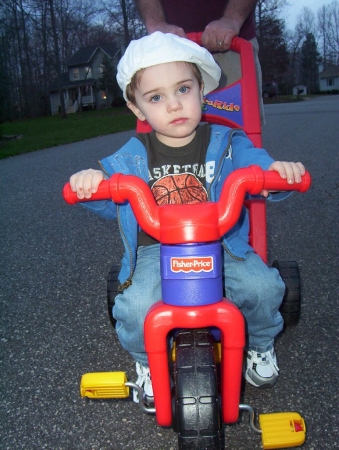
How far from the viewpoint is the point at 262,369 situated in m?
1.99

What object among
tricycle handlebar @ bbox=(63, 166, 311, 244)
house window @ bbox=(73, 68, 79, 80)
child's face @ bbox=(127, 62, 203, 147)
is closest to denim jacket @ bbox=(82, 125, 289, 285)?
child's face @ bbox=(127, 62, 203, 147)

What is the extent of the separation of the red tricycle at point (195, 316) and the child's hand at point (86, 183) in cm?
2

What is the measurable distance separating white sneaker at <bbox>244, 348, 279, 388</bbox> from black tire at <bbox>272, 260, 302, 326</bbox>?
32 cm

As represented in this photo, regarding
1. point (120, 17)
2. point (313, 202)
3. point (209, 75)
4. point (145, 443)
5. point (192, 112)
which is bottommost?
point (145, 443)

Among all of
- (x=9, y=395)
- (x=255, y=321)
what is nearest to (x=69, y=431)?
(x=9, y=395)

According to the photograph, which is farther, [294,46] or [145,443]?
[294,46]

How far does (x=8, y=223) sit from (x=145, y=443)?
3.30 meters

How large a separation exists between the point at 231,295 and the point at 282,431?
0.47 meters

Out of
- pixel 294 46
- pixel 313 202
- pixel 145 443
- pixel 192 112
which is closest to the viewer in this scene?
pixel 145 443

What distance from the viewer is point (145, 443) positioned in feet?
5.75

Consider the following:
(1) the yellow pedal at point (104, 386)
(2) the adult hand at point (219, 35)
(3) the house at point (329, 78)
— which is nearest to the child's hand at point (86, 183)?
(1) the yellow pedal at point (104, 386)

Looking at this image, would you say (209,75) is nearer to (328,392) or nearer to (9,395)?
(328,392)

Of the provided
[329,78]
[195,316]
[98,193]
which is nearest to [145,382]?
[195,316]

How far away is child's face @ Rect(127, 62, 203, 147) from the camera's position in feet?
6.11
